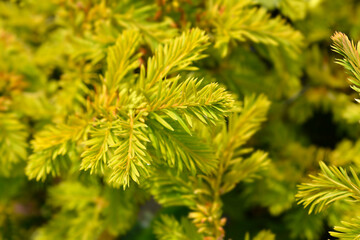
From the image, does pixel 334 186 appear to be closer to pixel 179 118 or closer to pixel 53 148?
pixel 179 118

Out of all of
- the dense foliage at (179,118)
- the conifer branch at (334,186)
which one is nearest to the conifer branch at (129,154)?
the dense foliage at (179,118)

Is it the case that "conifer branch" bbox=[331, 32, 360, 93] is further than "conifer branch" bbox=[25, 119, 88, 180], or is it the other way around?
"conifer branch" bbox=[25, 119, 88, 180]

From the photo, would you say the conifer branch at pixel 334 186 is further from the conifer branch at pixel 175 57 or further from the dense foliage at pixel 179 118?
the conifer branch at pixel 175 57

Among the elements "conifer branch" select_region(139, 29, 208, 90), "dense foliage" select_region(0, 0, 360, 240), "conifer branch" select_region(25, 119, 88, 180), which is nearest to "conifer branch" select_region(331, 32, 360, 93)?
"dense foliage" select_region(0, 0, 360, 240)

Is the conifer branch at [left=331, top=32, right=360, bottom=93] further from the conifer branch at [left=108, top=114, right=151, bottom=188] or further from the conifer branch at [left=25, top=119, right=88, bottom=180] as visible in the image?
the conifer branch at [left=25, top=119, right=88, bottom=180]

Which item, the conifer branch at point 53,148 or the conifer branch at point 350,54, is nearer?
the conifer branch at point 350,54

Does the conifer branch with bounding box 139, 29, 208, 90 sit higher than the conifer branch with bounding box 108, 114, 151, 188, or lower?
higher

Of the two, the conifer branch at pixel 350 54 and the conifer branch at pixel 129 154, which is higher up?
the conifer branch at pixel 350 54

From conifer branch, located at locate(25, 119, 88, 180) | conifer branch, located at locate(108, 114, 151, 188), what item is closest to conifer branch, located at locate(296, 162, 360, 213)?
conifer branch, located at locate(108, 114, 151, 188)
